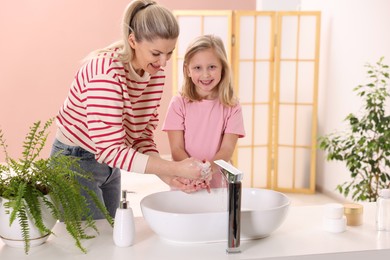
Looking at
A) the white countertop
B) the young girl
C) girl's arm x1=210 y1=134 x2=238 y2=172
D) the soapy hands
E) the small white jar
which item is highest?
the young girl

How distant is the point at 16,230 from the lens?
5.44 ft

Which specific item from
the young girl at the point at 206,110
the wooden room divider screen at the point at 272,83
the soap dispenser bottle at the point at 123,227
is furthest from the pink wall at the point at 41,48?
the soap dispenser bottle at the point at 123,227

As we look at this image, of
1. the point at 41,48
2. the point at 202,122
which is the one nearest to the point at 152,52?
the point at 202,122

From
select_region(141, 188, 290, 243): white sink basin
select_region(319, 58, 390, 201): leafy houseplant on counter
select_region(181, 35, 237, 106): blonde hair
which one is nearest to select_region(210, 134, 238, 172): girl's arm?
select_region(181, 35, 237, 106): blonde hair

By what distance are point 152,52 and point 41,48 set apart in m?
4.65

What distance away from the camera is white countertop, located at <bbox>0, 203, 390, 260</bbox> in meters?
1.65

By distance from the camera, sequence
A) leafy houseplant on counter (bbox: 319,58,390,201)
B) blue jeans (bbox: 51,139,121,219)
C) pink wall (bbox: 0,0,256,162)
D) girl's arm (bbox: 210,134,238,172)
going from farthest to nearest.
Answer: pink wall (bbox: 0,0,256,162), leafy houseplant on counter (bbox: 319,58,390,201), girl's arm (bbox: 210,134,238,172), blue jeans (bbox: 51,139,121,219)

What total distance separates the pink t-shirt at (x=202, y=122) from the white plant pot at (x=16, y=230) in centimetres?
99

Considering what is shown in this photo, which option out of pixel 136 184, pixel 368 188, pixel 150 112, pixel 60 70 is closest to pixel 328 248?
pixel 150 112

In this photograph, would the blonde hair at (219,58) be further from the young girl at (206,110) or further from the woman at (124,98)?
the woman at (124,98)

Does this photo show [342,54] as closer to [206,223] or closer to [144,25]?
[144,25]

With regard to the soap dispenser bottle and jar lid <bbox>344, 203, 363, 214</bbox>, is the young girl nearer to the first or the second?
jar lid <bbox>344, 203, 363, 214</bbox>

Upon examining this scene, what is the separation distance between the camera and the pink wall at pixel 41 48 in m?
6.23

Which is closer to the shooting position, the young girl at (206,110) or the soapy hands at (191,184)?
the soapy hands at (191,184)
